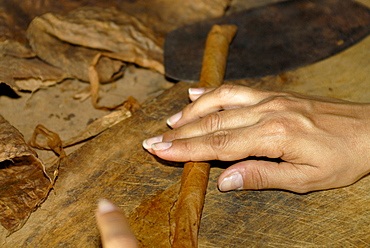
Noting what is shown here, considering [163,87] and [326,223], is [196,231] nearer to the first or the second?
[326,223]

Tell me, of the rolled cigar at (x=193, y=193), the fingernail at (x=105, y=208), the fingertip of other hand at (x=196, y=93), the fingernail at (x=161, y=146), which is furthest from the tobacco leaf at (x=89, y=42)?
the fingernail at (x=105, y=208)

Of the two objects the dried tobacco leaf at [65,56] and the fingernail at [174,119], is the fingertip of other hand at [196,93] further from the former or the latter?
the dried tobacco leaf at [65,56]

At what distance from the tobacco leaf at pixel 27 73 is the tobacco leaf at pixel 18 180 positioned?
1.31 ft

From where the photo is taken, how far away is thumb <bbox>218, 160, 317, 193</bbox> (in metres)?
1.27

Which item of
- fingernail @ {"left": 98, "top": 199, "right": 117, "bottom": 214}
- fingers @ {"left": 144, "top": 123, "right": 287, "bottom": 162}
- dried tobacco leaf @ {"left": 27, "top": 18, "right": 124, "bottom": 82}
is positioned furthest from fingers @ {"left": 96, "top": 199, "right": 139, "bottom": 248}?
dried tobacco leaf @ {"left": 27, "top": 18, "right": 124, "bottom": 82}

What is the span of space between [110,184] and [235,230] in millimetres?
467

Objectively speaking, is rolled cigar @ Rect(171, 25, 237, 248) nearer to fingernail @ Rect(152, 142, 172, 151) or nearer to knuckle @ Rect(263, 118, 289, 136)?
fingernail @ Rect(152, 142, 172, 151)

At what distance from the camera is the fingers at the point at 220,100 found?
1.47m

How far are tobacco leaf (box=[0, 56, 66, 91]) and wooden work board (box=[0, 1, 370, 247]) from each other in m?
0.58

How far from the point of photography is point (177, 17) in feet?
7.83

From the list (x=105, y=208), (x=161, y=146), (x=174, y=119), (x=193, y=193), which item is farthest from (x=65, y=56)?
(x=105, y=208)

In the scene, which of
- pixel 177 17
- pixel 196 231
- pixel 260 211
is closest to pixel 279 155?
pixel 260 211

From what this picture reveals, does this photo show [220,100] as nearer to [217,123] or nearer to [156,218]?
[217,123]

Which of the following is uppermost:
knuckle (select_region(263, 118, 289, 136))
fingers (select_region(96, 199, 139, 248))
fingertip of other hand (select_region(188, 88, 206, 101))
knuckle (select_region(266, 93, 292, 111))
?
fingers (select_region(96, 199, 139, 248))
